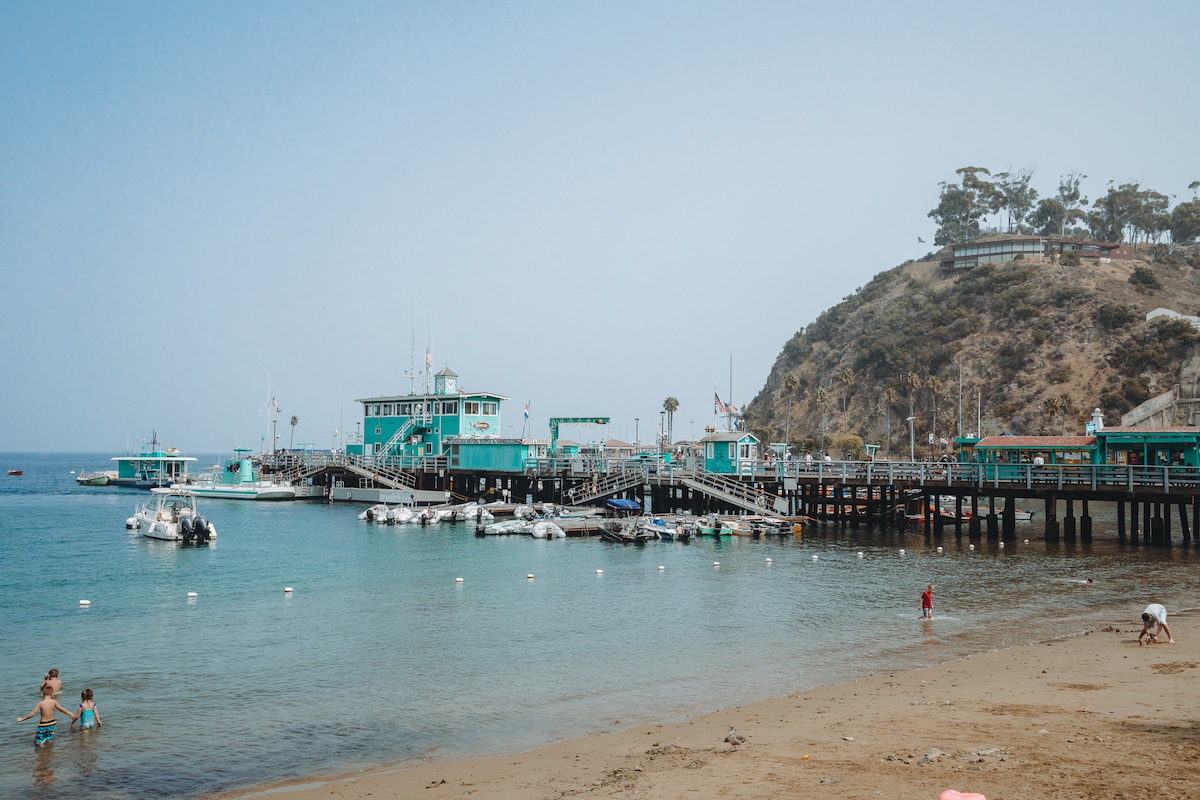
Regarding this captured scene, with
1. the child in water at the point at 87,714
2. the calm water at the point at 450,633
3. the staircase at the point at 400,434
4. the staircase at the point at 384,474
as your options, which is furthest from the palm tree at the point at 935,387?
the child in water at the point at 87,714

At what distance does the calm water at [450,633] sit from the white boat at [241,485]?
34.5 m

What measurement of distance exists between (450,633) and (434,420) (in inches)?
2170

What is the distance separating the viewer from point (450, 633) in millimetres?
28750

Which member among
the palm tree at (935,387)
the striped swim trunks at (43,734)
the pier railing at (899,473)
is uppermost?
the palm tree at (935,387)

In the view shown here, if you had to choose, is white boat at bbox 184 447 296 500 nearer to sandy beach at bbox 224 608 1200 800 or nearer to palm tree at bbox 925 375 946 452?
palm tree at bbox 925 375 946 452

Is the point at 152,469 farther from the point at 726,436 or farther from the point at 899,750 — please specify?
the point at 899,750

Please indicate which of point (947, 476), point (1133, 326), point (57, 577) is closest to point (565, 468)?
point (947, 476)

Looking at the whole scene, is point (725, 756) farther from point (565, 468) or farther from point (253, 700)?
point (565, 468)

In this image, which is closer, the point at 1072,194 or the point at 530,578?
the point at 530,578

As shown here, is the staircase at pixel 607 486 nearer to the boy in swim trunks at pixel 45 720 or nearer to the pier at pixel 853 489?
the pier at pixel 853 489

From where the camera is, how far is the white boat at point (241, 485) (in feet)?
289

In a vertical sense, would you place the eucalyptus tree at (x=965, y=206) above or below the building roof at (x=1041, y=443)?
above

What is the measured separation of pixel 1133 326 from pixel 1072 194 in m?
70.5

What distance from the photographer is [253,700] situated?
69.6ft
